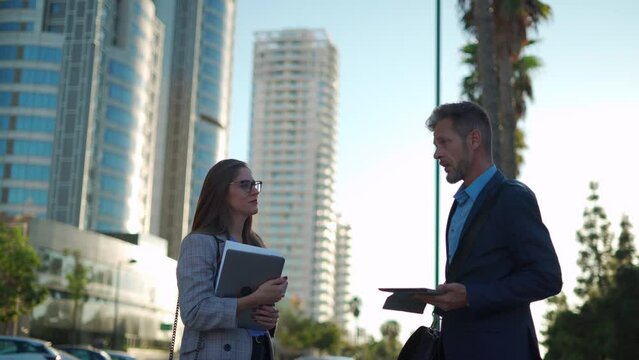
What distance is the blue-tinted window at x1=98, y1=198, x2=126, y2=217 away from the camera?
80812mm

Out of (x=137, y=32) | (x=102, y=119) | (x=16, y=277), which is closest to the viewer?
(x=16, y=277)

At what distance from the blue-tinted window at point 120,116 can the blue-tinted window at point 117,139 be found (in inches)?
42.7

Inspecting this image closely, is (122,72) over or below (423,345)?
over

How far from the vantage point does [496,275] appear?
3363mm

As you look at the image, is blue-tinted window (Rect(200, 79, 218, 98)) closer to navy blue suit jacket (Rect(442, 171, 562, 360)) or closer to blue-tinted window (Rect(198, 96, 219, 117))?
blue-tinted window (Rect(198, 96, 219, 117))

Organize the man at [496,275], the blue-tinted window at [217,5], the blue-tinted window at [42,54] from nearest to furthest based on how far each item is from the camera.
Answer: the man at [496,275] < the blue-tinted window at [42,54] < the blue-tinted window at [217,5]

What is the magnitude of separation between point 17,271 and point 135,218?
4431 centimetres

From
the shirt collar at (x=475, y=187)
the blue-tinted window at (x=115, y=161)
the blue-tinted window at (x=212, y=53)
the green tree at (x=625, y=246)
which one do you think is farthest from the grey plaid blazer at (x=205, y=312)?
the blue-tinted window at (x=212, y=53)

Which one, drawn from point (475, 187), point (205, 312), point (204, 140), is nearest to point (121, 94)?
point (204, 140)

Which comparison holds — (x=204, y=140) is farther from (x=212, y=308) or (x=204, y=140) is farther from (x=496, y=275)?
(x=496, y=275)

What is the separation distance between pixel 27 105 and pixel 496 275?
82110 millimetres

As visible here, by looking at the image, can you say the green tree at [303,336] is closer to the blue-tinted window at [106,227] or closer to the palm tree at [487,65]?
the blue-tinted window at [106,227]

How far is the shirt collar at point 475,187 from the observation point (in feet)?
11.7

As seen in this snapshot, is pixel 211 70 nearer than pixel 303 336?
No
